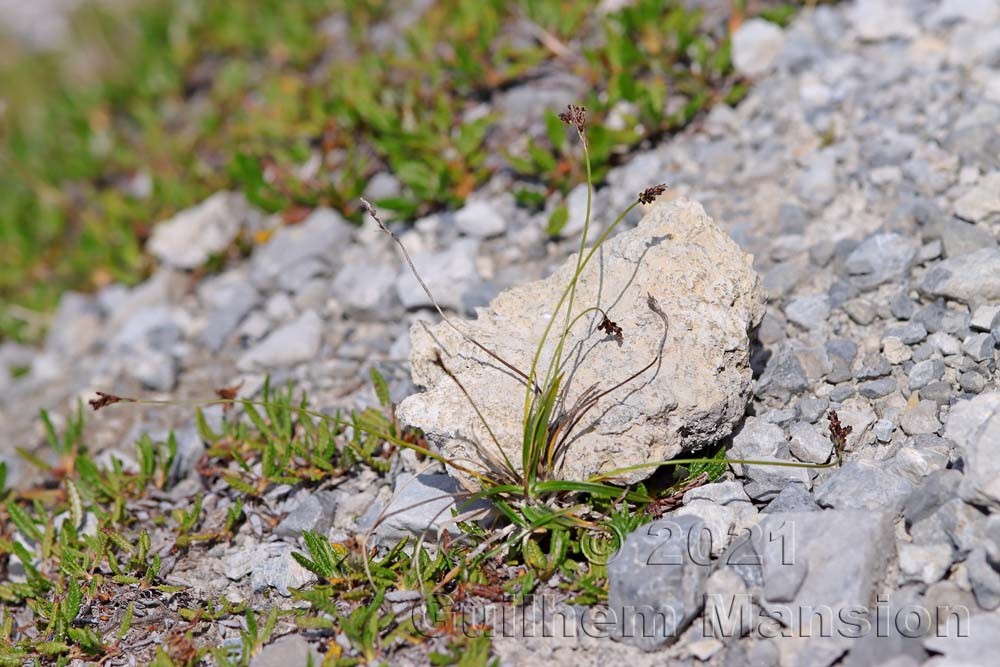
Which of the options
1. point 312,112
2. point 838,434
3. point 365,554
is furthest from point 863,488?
point 312,112

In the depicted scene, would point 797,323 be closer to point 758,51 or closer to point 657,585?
point 657,585

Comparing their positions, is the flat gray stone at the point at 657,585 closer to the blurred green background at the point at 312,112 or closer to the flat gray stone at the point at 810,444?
the flat gray stone at the point at 810,444

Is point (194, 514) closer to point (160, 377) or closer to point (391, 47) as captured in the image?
point (160, 377)

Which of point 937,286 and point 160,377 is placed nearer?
point 937,286

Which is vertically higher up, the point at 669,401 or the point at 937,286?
the point at 937,286

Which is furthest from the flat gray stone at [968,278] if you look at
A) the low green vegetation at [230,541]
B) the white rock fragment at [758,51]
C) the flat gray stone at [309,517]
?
the flat gray stone at [309,517]

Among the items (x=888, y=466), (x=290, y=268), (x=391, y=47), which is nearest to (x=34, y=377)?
(x=290, y=268)
